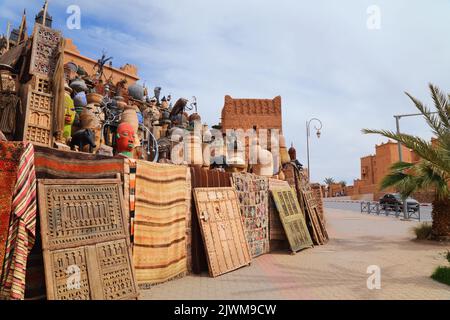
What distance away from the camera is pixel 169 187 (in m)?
5.77

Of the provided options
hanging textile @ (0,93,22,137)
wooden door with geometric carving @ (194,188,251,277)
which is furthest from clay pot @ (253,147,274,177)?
hanging textile @ (0,93,22,137)

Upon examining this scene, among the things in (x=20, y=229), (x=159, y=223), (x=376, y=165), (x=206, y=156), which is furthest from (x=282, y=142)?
(x=376, y=165)

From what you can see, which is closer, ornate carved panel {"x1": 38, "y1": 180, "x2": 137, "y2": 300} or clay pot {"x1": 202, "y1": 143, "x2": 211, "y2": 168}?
ornate carved panel {"x1": 38, "y1": 180, "x2": 137, "y2": 300}

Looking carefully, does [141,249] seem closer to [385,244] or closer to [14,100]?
[14,100]

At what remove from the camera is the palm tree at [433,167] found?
8.14 meters

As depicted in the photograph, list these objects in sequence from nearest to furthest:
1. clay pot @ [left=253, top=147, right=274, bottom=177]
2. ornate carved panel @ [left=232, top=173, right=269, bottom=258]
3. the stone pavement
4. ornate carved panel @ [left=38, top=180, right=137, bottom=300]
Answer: ornate carved panel @ [left=38, top=180, right=137, bottom=300]
the stone pavement
ornate carved panel @ [left=232, top=173, right=269, bottom=258]
clay pot @ [left=253, top=147, right=274, bottom=177]

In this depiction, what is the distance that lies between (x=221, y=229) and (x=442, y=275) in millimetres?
4084

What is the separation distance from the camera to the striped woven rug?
5094mm

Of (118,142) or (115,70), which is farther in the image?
(115,70)

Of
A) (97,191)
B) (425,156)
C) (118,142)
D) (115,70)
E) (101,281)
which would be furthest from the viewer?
(115,70)

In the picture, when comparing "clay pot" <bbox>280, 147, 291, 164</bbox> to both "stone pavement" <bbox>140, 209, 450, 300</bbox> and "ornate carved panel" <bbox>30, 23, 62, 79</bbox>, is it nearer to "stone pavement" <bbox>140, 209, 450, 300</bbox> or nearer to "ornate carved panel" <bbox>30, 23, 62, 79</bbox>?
"stone pavement" <bbox>140, 209, 450, 300</bbox>

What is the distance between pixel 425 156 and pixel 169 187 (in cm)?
630

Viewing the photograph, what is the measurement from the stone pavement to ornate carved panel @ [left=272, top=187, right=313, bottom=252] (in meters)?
0.34
